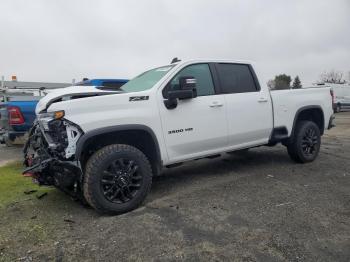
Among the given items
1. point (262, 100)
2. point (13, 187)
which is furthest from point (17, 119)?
point (262, 100)

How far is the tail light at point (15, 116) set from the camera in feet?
23.2

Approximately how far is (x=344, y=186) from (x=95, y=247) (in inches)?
148

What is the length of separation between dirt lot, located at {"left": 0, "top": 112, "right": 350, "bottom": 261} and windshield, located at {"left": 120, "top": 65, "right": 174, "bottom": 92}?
1541 millimetres

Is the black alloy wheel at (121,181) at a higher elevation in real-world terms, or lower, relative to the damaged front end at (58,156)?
lower

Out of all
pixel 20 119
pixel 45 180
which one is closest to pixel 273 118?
pixel 45 180

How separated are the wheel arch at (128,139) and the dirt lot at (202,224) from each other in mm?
628

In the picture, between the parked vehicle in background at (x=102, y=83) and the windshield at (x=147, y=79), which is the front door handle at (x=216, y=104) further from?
the parked vehicle in background at (x=102, y=83)

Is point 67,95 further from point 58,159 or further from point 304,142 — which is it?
point 304,142

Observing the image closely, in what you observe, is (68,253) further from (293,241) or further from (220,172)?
(220,172)

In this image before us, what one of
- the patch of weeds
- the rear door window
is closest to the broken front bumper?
the patch of weeds

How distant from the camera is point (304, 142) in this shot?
21.4 feet

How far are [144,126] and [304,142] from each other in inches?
138

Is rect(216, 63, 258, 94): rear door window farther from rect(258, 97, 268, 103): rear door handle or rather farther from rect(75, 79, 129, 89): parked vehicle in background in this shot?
rect(75, 79, 129, 89): parked vehicle in background

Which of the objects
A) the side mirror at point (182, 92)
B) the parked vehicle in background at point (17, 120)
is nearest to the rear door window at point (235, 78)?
the side mirror at point (182, 92)
